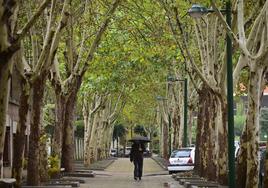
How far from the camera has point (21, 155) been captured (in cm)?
1706

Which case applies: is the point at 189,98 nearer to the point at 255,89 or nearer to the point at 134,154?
the point at 134,154

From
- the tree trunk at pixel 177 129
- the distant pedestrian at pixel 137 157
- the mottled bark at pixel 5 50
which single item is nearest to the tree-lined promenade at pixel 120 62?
the mottled bark at pixel 5 50

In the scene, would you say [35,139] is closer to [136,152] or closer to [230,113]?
[230,113]

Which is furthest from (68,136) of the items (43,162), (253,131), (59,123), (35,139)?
(253,131)

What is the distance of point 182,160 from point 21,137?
18.3 metres

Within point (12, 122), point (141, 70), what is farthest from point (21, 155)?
point (141, 70)

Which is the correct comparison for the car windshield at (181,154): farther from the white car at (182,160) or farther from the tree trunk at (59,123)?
the tree trunk at (59,123)

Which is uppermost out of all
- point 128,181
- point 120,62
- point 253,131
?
point 120,62

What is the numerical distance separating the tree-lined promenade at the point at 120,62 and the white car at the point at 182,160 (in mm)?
4393

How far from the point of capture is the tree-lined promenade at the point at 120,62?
50.6ft

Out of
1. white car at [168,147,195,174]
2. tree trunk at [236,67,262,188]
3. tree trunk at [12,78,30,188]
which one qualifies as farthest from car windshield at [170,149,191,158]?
tree trunk at [236,67,262,188]

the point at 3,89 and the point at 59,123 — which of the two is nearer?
the point at 3,89

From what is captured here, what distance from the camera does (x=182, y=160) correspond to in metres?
34.3

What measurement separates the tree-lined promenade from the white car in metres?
4.39
